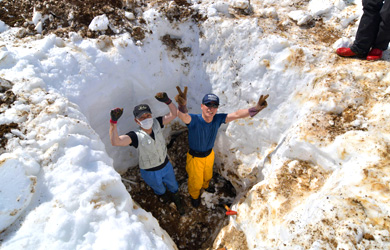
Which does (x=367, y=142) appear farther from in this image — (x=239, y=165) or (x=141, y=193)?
(x=141, y=193)

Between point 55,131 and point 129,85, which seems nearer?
point 55,131

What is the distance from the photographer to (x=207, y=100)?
3551 millimetres

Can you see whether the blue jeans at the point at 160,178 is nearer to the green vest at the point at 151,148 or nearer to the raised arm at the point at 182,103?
the green vest at the point at 151,148

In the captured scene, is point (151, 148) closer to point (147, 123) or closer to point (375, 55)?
point (147, 123)

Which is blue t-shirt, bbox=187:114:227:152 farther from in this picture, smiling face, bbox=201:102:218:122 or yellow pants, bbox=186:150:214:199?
yellow pants, bbox=186:150:214:199

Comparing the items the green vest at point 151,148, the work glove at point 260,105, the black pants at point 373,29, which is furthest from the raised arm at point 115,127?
the black pants at point 373,29

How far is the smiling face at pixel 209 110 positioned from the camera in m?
3.54

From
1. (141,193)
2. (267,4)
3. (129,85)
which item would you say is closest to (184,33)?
(129,85)

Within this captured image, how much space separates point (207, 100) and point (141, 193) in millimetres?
2222

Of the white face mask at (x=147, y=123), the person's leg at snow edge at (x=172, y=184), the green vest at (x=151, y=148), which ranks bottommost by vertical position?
the person's leg at snow edge at (x=172, y=184)

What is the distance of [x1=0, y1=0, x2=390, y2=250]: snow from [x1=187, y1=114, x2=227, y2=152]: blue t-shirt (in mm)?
512

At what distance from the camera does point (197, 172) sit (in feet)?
13.4

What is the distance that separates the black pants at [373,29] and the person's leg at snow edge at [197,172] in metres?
2.69

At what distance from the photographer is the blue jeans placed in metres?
3.88
